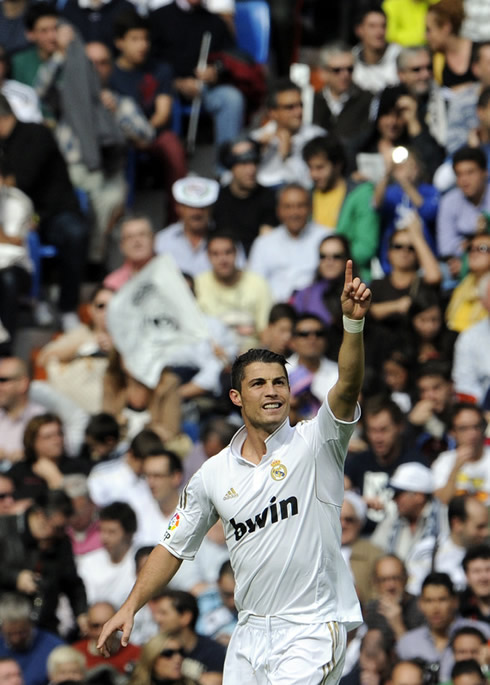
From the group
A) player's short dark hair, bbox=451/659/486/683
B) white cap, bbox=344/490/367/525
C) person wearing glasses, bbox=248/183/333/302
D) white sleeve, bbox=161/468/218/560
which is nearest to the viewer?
white sleeve, bbox=161/468/218/560

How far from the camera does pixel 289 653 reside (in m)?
7.08

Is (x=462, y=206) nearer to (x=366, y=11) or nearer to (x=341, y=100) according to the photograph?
(x=341, y=100)

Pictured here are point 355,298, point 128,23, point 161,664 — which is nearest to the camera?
point 355,298

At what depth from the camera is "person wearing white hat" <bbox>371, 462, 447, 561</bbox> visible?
35.5ft

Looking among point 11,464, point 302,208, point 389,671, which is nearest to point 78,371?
point 11,464

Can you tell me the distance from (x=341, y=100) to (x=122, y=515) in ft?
16.8

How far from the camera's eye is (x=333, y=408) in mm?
6977

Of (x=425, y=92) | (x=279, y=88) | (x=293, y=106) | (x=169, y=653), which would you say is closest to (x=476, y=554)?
(x=169, y=653)

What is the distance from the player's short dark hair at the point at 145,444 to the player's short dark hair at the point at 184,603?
1.46 meters

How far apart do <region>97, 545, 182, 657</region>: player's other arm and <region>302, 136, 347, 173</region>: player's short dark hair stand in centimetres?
654

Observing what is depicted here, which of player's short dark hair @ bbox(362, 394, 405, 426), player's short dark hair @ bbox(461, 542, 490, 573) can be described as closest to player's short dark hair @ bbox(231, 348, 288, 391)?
player's short dark hair @ bbox(461, 542, 490, 573)

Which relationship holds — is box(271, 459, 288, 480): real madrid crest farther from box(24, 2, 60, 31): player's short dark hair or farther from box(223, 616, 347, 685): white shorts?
box(24, 2, 60, 31): player's short dark hair

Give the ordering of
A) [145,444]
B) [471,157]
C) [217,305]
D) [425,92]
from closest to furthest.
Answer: [145,444] < [471,157] < [217,305] < [425,92]

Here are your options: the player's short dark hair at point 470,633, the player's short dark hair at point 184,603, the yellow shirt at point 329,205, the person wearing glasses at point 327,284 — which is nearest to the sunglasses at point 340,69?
the yellow shirt at point 329,205
